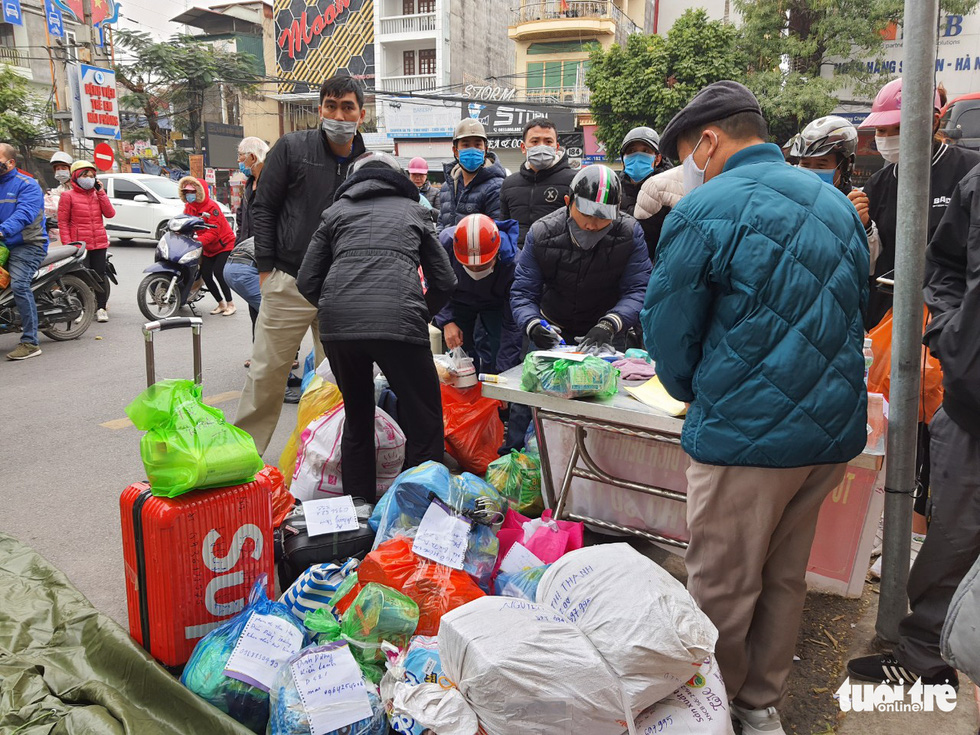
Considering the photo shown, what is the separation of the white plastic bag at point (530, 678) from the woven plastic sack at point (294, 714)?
23 cm

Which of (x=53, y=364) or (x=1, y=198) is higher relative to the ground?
(x=1, y=198)

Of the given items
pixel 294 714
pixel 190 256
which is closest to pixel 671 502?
pixel 294 714

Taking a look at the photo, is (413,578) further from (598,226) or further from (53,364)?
(53,364)

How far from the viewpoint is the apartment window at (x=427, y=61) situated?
33719 mm

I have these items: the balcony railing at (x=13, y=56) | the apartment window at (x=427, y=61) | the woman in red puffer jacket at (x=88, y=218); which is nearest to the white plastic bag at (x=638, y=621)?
the woman in red puffer jacket at (x=88, y=218)

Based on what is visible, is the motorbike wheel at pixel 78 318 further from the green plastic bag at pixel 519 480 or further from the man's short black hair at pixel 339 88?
the green plastic bag at pixel 519 480

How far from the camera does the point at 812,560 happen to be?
9.82 ft

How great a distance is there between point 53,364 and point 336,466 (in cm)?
443

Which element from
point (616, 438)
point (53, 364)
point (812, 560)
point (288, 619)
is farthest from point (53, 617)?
point (53, 364)

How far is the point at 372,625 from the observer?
2184mm

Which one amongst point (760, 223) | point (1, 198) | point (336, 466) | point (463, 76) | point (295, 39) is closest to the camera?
point (760, 223)

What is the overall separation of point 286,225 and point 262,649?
2526mm

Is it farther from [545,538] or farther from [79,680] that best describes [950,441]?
[79,680]

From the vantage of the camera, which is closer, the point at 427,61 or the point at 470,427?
the point at 470,427
